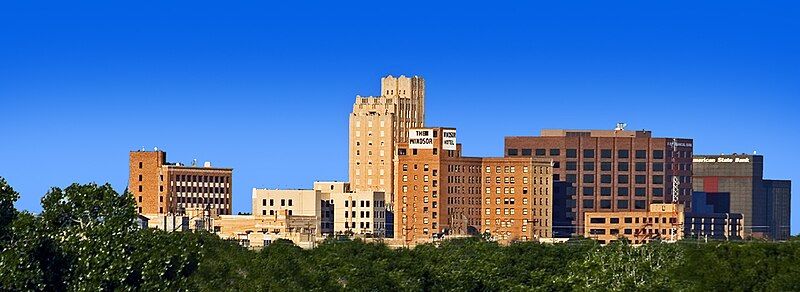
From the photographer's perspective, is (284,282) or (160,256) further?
(284,282)

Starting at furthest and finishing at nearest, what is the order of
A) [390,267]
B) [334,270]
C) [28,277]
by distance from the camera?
[390,267] → [334,270] → [28,277]

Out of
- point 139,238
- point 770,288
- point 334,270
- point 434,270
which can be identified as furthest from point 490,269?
point 139,238

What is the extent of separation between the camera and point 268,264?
15838 cm

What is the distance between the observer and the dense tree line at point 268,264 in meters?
93.4

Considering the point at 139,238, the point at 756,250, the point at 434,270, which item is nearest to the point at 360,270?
the point at 434,270

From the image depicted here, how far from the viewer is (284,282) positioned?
139875 millimetres

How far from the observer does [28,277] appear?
89.9 metres

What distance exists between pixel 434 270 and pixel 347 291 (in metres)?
19.1

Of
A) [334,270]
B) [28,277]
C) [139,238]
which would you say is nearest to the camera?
[28,277]

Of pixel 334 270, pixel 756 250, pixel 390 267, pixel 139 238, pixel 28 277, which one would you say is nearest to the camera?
pixel 28 277

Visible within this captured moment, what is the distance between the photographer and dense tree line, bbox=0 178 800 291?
306 ft

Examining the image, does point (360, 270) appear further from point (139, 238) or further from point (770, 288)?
point (139, 238)

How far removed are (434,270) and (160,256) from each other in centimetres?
6184

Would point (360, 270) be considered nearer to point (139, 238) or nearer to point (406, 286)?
point (406, 286)
